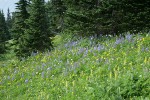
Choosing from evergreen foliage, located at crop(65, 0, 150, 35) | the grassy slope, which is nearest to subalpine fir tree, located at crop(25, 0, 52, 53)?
evergreen foliage, located at crop(65, 0, 150, 35)

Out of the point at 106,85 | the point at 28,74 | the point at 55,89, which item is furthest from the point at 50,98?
the point at 28,74

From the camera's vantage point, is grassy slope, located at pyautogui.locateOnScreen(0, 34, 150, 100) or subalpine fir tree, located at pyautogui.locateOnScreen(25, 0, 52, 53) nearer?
grassy slope, located at pyautogui.locateOnScreen(0, 34, 150, 100)

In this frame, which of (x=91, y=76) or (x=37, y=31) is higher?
(x=91, y=76)

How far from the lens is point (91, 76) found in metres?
7.26

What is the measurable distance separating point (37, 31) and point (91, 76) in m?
13.8

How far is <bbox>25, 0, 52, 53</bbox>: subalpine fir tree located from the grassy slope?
843cm

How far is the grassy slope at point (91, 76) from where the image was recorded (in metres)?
5.35

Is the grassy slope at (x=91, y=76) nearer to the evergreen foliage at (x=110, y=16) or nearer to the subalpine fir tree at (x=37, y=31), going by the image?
the evergreen foliage at (x=110, y=16)

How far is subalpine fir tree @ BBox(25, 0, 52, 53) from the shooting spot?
20500 mm

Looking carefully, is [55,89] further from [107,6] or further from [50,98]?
[107,6]

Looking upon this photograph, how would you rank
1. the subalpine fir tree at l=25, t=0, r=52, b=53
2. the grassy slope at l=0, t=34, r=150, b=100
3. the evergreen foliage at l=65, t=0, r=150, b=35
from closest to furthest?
the grassy slope at l=0, t=34, r=150, b=100 → the evergreen foliage at l=65, t=0, r=150, b=35 → the subalpine fir tree at l=25, t=0, r=52, b=53

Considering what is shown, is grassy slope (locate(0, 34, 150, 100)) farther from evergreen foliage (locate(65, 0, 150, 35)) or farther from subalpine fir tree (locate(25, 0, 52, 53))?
subalpine fir tree (locate(25, 0, 52, 53))

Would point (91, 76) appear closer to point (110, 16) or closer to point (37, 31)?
point (110, 16)

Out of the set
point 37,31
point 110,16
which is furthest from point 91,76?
point 37,31
